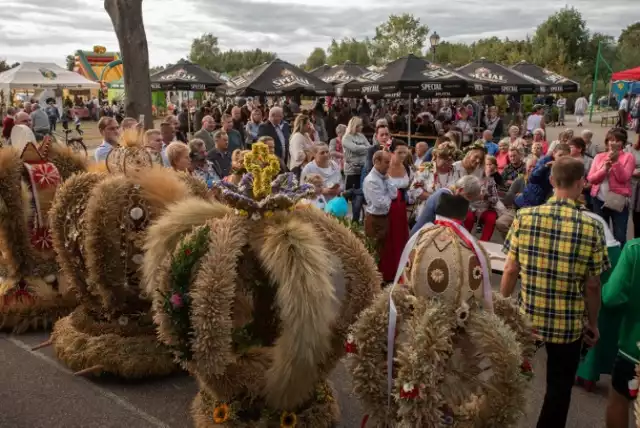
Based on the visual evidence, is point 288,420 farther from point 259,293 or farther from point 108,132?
point 108,132

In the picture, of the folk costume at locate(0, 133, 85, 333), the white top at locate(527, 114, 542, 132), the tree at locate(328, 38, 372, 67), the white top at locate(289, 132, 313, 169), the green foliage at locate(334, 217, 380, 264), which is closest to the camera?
the green foliage at locate(334, 217, 380, 264)

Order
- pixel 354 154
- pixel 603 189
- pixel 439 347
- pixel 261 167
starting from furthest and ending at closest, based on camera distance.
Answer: pixel 354 154 → pixel 603 189 → pixel 261 167 → pixel 439 347

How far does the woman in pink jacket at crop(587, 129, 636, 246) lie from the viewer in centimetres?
714

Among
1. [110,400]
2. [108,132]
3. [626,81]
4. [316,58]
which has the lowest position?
[110,400]

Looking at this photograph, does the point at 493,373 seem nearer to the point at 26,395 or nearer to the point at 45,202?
the point at 26,395

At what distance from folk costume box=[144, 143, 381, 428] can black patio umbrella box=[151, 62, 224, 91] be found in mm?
13347

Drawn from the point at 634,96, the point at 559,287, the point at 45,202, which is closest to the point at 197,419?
the point at 559,287

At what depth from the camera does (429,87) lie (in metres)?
12.8

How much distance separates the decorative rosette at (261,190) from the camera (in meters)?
3.27

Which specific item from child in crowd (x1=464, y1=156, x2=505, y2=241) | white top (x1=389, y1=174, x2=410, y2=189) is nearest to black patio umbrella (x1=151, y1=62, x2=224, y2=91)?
white top (x1=389, y1=174, x2=410, y2=189)

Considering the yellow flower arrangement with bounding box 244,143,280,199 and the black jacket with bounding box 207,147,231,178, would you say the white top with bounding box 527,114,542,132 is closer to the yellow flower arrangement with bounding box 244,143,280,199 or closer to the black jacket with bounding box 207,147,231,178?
the black jacket with bounding box 207,147,231,178

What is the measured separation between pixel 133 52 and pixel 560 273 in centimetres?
895

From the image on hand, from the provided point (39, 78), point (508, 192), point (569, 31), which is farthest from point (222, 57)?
point (508, 192)

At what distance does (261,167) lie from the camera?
3.35 m
